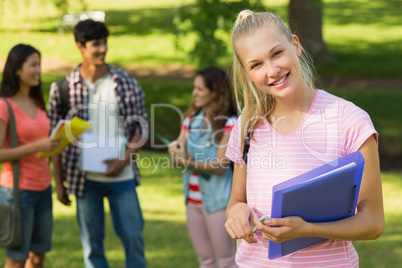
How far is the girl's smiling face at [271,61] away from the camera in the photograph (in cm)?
210

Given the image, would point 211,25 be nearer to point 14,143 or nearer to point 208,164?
point 208,164

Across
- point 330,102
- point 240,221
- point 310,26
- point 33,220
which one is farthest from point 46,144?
point 310,26

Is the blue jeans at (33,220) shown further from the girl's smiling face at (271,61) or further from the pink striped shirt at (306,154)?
the girl's smiling face at (271,61)

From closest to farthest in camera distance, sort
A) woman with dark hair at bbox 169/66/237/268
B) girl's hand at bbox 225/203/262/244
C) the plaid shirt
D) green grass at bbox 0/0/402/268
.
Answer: girl's hand at bbox 225/203/262/244 < woman with dark hair at bbox 169/66/237/268 < the plaid shirt < green grass at bbox 0/0/402/268

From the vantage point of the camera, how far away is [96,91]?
442cm

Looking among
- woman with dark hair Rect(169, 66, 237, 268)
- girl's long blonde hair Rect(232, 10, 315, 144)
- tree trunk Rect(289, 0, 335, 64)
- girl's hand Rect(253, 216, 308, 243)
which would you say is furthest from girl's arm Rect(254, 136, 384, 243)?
tree trunk Rect(289, 0, 335, 64)

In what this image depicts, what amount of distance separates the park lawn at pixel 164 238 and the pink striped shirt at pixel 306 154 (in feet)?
10.5

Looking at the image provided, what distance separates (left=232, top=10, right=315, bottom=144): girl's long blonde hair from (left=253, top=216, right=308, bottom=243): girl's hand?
451 mm

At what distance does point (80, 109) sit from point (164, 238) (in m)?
2.11

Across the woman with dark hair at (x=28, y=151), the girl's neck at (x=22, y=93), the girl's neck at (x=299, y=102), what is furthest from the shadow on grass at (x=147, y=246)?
the girl's neck at (x=299, y=102)

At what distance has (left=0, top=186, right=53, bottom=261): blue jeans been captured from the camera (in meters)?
4.11

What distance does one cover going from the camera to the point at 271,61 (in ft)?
6.89

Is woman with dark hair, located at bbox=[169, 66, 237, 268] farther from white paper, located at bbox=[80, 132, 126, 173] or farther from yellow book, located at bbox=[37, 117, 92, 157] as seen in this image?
yellow book, located at bbox=[37, 117, 92, 157]

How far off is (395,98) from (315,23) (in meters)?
4.73
